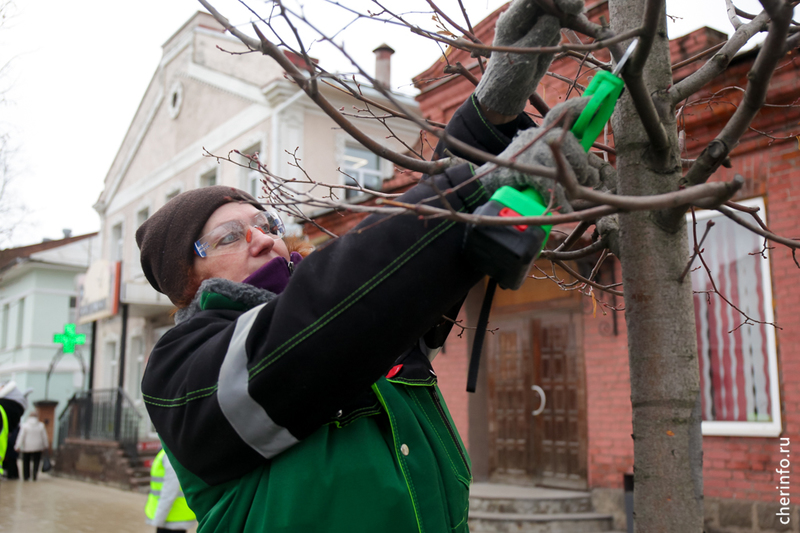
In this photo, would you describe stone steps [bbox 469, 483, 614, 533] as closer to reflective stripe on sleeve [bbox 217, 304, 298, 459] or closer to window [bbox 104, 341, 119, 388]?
reflective stripe on sleeve [bbox 217, 304, 298, 459]

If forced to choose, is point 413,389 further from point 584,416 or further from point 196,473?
point 584,416

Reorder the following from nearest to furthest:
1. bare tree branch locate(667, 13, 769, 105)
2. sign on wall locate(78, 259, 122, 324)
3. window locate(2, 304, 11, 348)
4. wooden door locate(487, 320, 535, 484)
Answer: bare tree branch locate(667, 13, 769, 105)
wooden door locate(487, 320, 535, 484)
sign on wall locate(78, 259, 122, 324)
window locate(2, 304, 11, 348)

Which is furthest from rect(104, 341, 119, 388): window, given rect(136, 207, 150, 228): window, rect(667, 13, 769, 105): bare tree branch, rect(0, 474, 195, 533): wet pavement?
rect(667, 13, 769, 105): bare tree branch

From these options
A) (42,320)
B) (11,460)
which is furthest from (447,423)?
(42,320)

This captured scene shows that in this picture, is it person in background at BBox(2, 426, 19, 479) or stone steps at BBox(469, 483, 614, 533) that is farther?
person in background at BBox(2, 426, 19, 479)

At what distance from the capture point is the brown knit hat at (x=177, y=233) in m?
1.84

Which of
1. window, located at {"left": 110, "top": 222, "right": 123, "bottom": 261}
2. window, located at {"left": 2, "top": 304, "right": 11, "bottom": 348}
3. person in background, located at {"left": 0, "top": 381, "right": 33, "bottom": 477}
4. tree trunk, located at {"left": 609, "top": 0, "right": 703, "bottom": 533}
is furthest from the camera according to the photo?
window, located at {"left": 2, "top": 304, "right": 11, "bottom": 348}

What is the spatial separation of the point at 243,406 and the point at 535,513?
260 inches

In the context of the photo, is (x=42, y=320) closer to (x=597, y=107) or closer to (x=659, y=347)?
(x=659, y=347)

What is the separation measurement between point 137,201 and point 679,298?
20406 mm

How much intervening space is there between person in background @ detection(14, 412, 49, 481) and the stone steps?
12.3 metres

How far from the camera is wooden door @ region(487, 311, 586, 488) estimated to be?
7.98 m

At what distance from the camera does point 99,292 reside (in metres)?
17.8

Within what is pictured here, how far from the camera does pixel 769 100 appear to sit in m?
5.59
